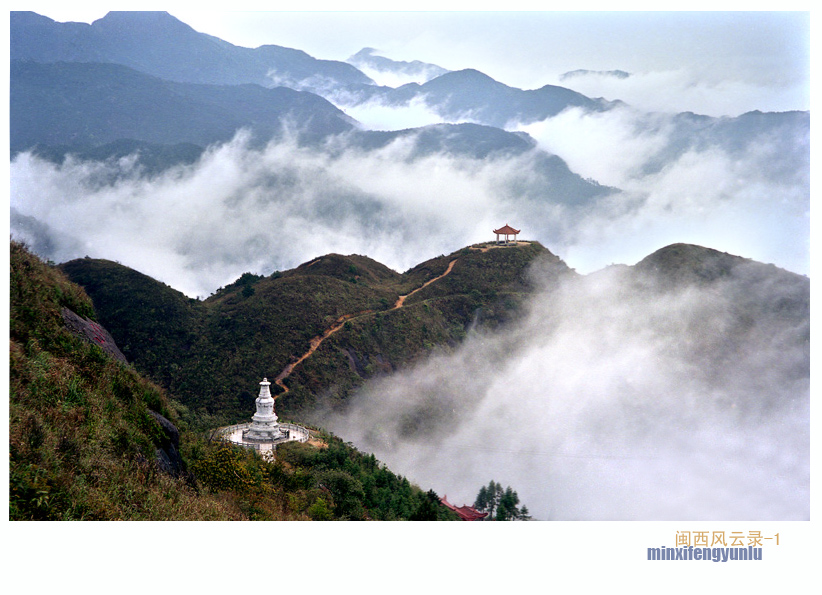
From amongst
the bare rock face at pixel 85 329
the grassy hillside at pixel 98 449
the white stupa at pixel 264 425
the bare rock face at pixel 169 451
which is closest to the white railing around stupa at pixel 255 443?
the white stupa at pixel 264 425

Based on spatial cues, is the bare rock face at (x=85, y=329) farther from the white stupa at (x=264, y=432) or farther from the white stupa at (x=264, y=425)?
the white stupa at (x=264, y=425)

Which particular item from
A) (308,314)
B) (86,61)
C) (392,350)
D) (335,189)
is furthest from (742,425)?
(86,61)

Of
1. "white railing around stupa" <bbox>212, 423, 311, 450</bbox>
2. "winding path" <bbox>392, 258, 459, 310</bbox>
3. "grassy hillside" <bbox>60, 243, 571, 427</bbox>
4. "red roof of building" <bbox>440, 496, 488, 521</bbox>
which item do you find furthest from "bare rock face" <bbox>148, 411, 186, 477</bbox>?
"winding path" <bbox>392, 258, 459, 310</bbox>

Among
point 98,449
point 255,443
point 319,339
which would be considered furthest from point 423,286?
point 98,449

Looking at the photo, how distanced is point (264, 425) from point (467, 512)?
24.0ft

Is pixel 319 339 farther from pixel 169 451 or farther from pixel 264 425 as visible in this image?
pixel 169 451

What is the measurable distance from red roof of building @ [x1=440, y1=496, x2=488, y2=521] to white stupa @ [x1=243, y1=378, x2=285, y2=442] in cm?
600

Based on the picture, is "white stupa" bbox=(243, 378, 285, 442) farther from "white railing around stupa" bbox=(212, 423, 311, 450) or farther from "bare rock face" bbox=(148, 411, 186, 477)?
"bare rock face" bbox=(148, 411, 186, 477)

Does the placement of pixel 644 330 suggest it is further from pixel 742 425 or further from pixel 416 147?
pixel 416 147

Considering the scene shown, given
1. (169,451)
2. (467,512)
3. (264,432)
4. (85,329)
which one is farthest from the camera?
(264,432)

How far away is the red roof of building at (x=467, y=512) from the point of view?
63.7ft

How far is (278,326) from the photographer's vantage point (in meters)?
30.8

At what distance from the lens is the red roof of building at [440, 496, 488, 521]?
19420 millimetres

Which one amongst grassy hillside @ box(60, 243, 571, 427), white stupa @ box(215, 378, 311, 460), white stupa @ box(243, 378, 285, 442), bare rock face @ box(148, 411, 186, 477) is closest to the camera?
bare rock face @ box(148, 411, 186, 477)
